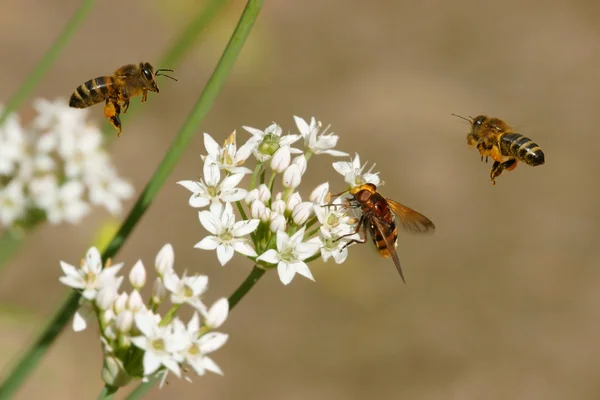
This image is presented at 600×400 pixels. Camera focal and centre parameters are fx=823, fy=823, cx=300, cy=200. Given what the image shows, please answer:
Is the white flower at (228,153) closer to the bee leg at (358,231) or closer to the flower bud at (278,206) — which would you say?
the flower bud at (278,206)

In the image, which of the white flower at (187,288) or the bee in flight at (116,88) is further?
the bee in flight at (116,88)

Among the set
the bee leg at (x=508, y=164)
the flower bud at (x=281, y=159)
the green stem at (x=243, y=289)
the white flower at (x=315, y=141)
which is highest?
the bee leg at (x=508, y=164)

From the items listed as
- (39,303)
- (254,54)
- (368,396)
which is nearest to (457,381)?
(368,396)

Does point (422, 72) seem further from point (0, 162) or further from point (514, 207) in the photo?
point (0, 162)

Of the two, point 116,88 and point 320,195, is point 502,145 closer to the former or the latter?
point 320,195

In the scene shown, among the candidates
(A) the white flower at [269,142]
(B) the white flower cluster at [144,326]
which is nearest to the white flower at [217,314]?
(B) the white flower cluster at [144,326]

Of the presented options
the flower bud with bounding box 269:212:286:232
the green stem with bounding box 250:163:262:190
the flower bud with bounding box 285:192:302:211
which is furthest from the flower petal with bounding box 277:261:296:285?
the green stem with bounding box 250:163:262:190
